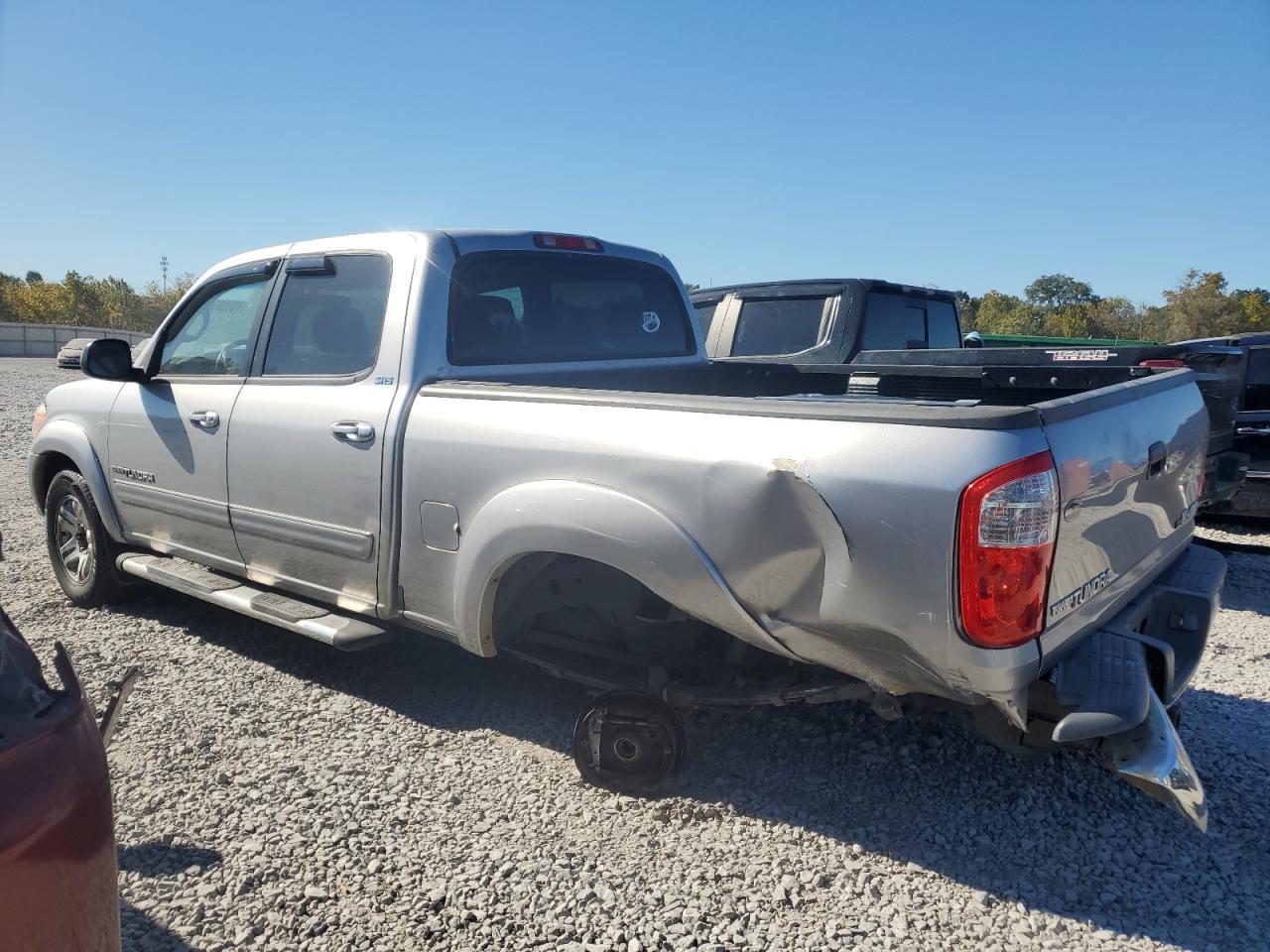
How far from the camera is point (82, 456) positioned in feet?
16.2

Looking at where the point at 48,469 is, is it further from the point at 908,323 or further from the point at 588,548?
the point at 908,323

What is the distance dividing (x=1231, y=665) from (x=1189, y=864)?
1.95 m

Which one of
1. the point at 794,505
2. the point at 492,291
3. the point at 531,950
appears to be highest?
the point at 492,291

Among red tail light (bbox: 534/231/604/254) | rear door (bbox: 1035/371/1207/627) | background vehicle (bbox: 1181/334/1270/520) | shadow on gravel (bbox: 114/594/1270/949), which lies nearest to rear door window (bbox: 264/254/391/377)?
red tail light (bbox: 534/231/604/254)

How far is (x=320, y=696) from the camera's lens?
399 centimetres

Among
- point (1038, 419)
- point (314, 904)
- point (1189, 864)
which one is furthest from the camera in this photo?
point (1189, 864)

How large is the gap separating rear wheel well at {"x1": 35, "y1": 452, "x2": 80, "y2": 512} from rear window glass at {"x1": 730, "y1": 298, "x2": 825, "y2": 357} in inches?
188

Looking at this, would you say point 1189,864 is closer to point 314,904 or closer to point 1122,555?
point 1122,555

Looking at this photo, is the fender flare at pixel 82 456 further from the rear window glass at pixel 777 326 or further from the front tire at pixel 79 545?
the rear window glass at pixel 777 326

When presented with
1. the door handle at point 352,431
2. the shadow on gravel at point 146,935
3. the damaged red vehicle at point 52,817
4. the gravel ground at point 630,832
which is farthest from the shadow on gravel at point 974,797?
the damaged red vehicle at point 52,817

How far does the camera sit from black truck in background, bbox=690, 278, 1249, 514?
13.8 ft

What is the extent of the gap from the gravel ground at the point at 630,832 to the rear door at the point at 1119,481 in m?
0.86

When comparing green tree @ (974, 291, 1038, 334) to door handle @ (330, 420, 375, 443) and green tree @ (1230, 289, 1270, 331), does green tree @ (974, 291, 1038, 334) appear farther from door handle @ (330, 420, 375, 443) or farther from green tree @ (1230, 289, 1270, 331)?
door handle @ (330, 420, 375, 443)

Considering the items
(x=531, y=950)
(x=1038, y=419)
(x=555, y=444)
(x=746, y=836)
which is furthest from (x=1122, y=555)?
(x=531, y=950)
